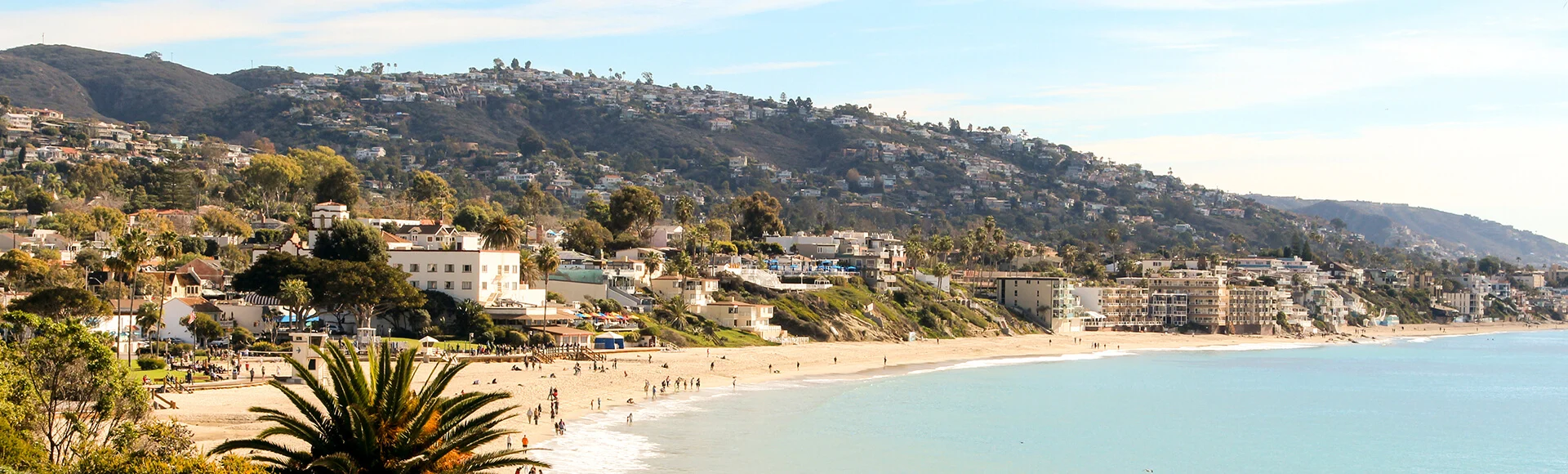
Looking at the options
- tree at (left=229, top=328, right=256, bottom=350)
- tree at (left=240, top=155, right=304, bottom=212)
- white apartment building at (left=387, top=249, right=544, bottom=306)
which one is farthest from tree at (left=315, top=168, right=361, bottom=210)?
tree at (left=229, top=328, right=256, bottom=350)

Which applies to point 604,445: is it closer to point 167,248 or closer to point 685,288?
point 167,248

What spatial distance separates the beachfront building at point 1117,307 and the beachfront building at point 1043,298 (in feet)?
17.6

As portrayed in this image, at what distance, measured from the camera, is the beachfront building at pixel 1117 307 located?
405 ft

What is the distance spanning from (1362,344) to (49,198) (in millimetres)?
109520

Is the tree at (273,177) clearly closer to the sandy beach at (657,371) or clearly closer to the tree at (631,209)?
the tree at (631,209)

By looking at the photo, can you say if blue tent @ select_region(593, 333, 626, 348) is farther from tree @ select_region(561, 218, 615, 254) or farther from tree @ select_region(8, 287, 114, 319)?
tree @ select_region(561, 218, 615, 254)

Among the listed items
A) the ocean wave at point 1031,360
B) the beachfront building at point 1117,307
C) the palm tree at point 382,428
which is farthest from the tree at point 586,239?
the palm tree at point 382,428

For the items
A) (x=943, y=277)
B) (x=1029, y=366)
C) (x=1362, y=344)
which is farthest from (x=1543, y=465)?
(x=1362, y=344)

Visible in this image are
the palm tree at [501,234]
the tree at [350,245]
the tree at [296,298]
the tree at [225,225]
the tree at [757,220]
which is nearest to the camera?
the tree at [296,298]

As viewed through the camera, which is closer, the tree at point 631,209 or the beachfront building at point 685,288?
the beachfront building at point 685,288

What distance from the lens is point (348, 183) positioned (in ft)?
331

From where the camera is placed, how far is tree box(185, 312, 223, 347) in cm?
5534

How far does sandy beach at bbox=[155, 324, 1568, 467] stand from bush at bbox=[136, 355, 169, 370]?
331 cm

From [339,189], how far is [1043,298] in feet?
179
